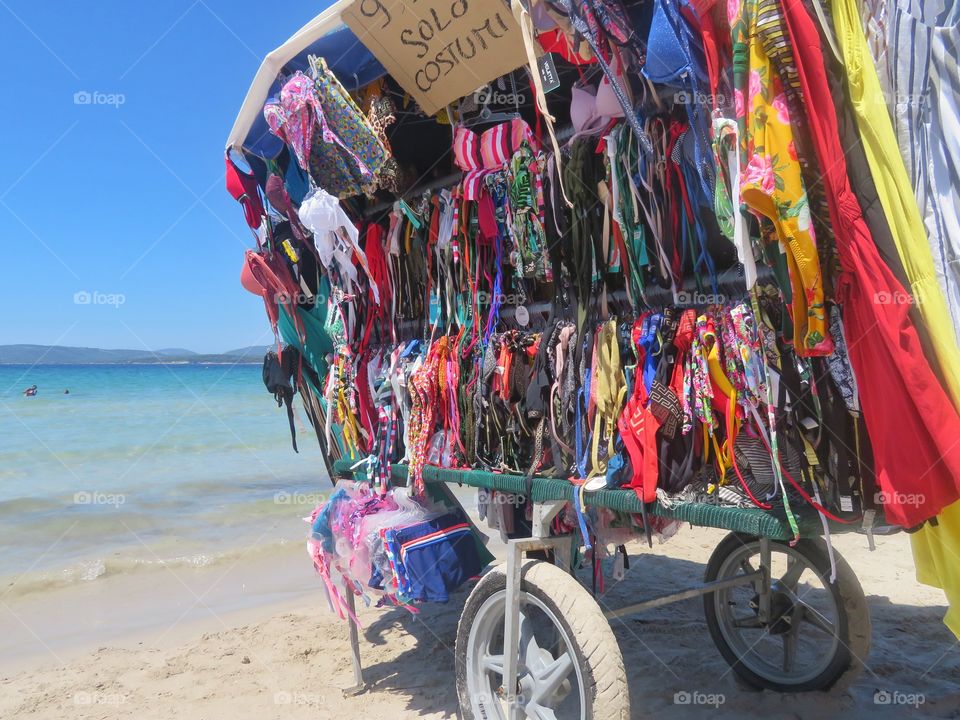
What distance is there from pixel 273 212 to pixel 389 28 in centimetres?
158

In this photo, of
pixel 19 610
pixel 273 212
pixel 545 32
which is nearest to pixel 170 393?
pixel 19 610

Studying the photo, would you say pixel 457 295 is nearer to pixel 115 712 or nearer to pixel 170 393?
pixel 115 712

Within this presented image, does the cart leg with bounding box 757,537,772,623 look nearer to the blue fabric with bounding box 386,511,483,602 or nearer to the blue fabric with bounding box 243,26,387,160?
the blue fabric with bounding box 386,511,483,602

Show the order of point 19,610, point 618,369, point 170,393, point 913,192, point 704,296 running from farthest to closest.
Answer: point 170,393 < point 19,610 < point 618,369 < point 704,296 < point 913,192

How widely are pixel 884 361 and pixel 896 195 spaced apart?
14.1 inches

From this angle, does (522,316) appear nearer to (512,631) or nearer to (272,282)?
(512,631)

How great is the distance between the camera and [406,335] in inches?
145
